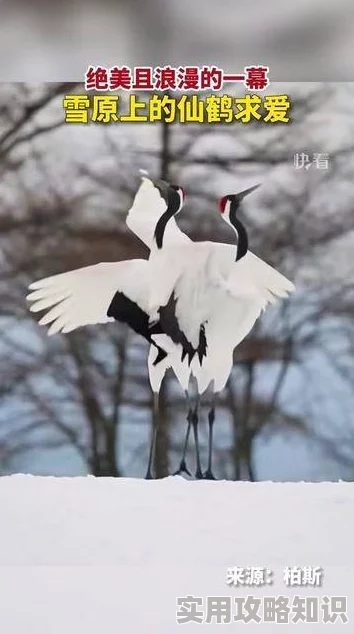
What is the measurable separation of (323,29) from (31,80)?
688 millimetres

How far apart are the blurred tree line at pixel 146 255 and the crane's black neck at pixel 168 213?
0.08ft

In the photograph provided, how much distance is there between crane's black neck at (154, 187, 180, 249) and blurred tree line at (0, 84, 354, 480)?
25 millimetres

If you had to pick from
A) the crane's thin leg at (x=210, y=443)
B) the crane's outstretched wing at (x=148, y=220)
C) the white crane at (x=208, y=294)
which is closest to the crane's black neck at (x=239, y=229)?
the white crane at (x=208, y=294)

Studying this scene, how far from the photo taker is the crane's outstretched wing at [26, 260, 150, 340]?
1.74 m

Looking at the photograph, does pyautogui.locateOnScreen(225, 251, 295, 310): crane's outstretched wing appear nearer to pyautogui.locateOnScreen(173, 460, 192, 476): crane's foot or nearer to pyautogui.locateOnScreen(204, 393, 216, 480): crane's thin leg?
pyautogui.locateOnScreen(204, 393, 216, 480): crane's thin leg

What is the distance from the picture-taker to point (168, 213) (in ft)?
5.71

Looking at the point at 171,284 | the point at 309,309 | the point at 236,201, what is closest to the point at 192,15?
the point at 236,201

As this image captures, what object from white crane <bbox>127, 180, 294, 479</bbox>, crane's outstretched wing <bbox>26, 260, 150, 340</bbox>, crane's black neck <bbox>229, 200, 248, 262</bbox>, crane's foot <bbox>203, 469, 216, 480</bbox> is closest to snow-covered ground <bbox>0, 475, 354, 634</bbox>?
crane's foot <bbox>203, 469, 216, 480</bbox>

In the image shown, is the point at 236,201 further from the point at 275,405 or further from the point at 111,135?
the point at 275,405

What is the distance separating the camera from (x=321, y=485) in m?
1.72

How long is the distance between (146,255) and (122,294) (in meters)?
0.11

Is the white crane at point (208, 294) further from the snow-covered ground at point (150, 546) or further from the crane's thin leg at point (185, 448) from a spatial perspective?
the snow-covered ground at point (150, 546)

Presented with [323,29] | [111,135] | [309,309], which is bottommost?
[309,309]

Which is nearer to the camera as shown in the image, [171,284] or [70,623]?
[70,623]
